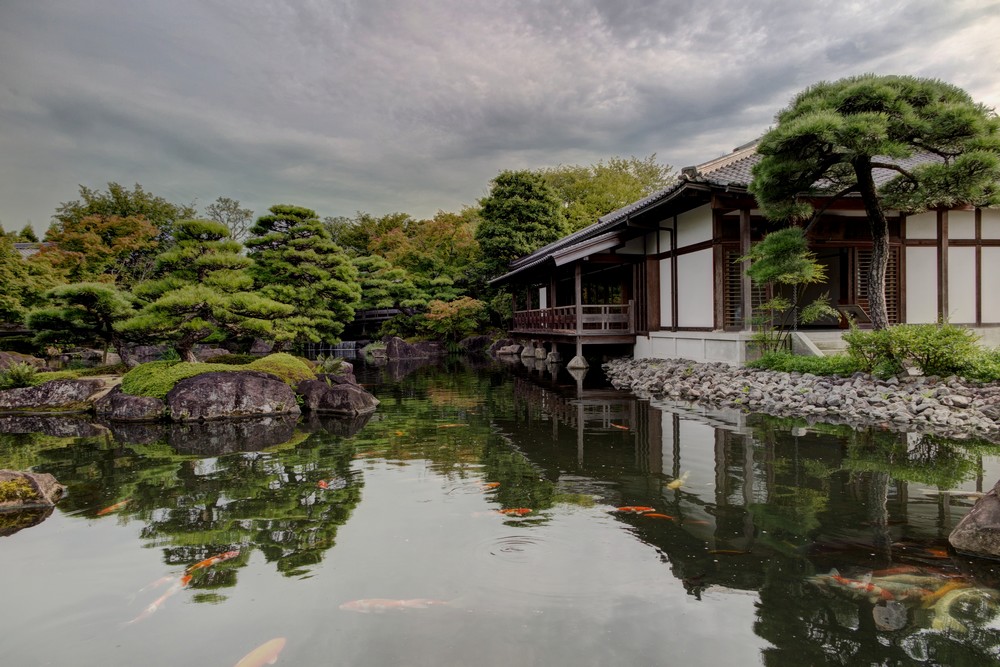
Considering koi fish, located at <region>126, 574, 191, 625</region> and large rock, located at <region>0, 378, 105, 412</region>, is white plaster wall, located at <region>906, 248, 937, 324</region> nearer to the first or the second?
koi fish, located at <region>126, 574, 191, 625</region>

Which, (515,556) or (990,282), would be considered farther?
(990,282)

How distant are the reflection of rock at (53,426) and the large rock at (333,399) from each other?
10.5ft

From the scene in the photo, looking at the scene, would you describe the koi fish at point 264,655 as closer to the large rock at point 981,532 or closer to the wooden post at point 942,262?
the large rock at point 981,532

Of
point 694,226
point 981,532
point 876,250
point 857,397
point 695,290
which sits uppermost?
point 694,226

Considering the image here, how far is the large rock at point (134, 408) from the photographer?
10.0 m

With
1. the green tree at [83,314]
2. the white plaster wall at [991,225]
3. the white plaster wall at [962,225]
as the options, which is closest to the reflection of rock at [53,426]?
the green tree at [83,314]

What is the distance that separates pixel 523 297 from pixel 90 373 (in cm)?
1824

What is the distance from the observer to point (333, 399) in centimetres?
1057

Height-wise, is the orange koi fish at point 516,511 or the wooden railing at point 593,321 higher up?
the wooden railing at point 593,321

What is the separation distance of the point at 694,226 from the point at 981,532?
10988 mm

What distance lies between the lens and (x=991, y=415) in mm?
7684

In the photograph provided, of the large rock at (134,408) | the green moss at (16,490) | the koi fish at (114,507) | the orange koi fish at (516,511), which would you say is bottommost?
the koi fish at (114,507)

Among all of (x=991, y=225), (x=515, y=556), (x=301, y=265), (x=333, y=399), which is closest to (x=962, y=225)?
(x=991, y=225)

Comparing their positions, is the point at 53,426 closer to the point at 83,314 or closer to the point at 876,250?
the point at 83,314
